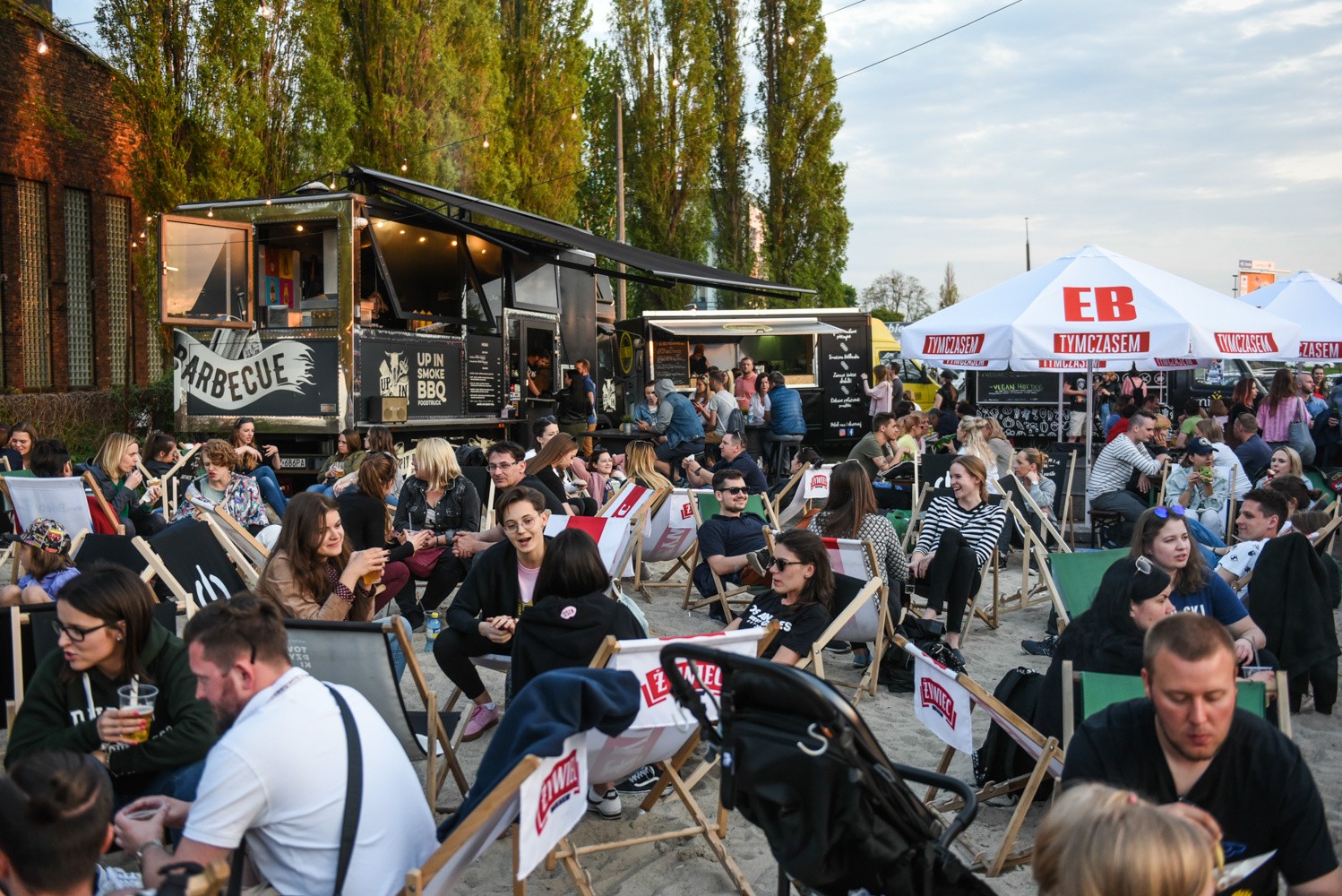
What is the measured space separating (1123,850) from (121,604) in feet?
8.44

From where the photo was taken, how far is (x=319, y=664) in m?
3.68

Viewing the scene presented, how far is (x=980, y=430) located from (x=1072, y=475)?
1.46 m

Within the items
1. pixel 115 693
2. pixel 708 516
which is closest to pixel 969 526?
pixel 708 516

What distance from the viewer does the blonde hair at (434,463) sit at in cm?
A: 687

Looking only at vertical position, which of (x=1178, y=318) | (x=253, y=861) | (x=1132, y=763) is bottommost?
(x=253, y=861)

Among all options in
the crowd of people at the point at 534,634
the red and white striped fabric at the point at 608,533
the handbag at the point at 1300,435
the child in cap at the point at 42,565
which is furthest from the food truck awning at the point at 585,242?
A: the child in cap at the point at 42,565

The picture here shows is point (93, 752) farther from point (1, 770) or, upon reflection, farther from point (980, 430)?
point (980, 430)

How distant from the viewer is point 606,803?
405 centimetres

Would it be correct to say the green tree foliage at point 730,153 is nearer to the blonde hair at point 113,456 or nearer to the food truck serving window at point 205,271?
the food truck serving window at point 205,271

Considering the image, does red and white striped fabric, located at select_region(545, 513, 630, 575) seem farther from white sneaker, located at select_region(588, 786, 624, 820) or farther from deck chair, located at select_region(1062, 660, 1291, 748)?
deck chair, located at select_region(1062, 660, 1291, 748)

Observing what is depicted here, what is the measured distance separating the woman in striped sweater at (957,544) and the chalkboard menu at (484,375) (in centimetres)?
650

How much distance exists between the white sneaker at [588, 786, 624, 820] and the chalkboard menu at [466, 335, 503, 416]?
8051 mm

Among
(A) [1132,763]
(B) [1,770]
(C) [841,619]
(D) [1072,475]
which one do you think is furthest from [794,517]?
(A) [1132,763]

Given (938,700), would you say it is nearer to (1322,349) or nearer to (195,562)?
(195,562)
